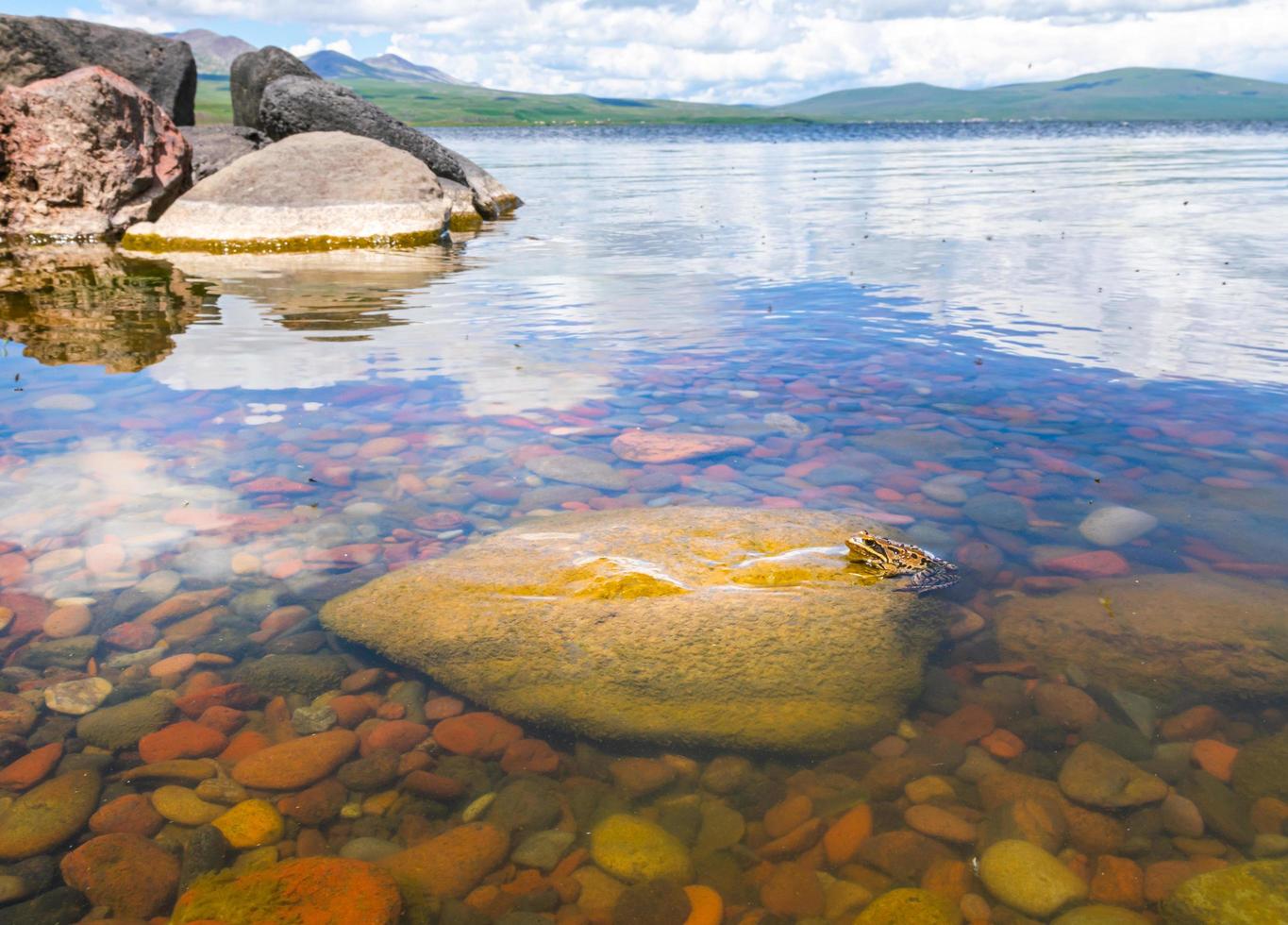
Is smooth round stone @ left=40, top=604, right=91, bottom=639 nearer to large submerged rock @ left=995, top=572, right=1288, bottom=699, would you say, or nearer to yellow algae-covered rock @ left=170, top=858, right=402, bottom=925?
yellow algae-covered rock @ left=170, top=858, right=402, bottom=925

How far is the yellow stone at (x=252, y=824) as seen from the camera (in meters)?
2.97

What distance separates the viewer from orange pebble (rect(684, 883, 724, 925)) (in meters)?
2.68

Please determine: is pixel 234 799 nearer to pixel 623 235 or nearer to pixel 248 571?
pixel 248 571

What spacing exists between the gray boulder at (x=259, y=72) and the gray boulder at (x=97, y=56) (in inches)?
50.9

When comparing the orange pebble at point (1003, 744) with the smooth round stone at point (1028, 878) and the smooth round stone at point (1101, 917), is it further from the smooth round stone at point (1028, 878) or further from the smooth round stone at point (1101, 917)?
the smooth round stone at point (1101, 917)

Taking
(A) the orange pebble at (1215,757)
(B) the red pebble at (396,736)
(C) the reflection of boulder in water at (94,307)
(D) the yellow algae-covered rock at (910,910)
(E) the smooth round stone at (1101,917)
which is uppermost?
(C) the reflection of boulder in water at (94,307)

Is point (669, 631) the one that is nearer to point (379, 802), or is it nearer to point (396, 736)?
point (396, 736)

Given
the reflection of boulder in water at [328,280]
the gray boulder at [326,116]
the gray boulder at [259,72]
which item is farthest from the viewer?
the gray boulder at [259,72]

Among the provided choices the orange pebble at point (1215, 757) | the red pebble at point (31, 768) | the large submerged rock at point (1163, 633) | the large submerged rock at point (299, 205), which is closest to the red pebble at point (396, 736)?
the red pebble at point (31, 768)

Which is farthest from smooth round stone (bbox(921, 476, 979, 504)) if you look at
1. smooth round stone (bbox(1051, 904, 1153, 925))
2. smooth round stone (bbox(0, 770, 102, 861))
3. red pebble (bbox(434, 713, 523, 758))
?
smooth round stone (bbox(0, 770, 102, 861))

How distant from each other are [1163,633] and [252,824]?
3821 millimetres

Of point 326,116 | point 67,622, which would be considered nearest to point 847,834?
point 67,622

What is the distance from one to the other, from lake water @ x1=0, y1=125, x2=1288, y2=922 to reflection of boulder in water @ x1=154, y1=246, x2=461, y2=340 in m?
0.14

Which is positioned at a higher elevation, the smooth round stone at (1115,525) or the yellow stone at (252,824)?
the smooth round stone at (1115,525)
